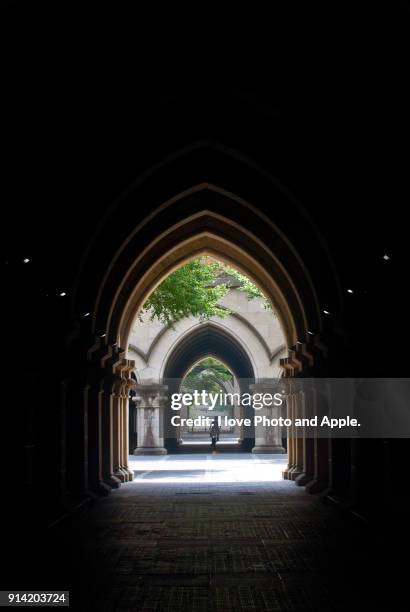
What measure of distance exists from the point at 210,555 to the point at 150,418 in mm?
29176

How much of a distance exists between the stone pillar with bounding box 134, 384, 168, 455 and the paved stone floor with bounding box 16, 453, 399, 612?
2022 centimetres

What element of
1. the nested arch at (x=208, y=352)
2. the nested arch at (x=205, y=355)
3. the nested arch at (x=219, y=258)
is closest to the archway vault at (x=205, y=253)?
the nested arch at (x=219, y=258)

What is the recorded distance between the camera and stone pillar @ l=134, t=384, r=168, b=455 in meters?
39.2

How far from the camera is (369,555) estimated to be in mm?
10234

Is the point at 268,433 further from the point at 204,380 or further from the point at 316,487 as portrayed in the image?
the point at 204,380

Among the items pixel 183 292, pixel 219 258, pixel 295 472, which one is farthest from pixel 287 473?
pixel 183 292

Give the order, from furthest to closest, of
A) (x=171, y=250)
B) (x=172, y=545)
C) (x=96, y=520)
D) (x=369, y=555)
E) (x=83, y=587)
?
(x=171, y=250) → (x=96, y=520) → (x=172, y=545) → (x=369, y=555) → (x=83, y=587)

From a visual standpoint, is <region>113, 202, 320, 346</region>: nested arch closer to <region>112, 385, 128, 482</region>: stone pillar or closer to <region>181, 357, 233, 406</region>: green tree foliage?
<region>112, 385, 128, 482</region>: stone pillar

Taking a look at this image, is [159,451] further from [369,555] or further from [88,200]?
[369,555]

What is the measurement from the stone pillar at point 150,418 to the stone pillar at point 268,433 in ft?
13.4

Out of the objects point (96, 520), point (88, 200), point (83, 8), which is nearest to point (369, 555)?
point (96, 520)

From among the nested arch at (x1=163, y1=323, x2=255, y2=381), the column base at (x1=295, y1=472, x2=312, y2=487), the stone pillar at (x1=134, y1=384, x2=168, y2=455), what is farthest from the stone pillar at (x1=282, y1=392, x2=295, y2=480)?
the nested arch at (x1=163, y1=323, x2=255, y2=381)

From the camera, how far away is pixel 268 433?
39.6 meters

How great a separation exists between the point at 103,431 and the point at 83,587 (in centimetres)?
1321
